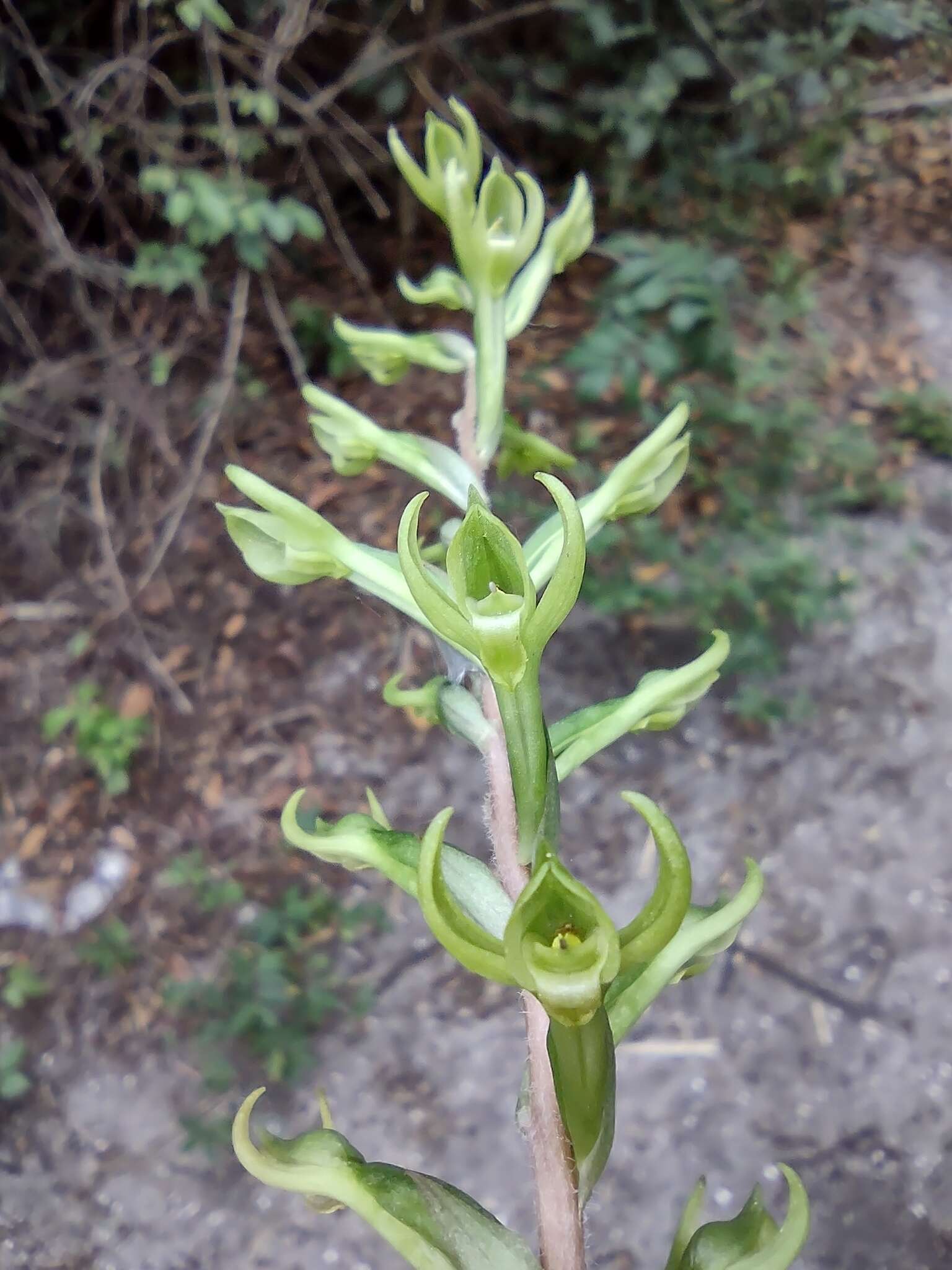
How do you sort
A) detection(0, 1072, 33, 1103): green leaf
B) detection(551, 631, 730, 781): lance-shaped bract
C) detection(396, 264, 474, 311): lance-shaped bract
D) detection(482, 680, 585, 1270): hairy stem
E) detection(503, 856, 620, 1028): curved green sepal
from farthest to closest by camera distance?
1. detection(0, 1072, 33, 1103): green leaf
2. detection(396, 264, 474, 311): lance-shaped bract
3. detection(551, 631, 730, 781): lance-shaped bract
4. detection(482, 680, 585, 1270): hairy stem
5. detection(503, 856, 620, 1028): curved green sepal

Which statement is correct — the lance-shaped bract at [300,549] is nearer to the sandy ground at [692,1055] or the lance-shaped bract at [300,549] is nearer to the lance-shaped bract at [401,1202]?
the lance-shaped bract at [401,1202]

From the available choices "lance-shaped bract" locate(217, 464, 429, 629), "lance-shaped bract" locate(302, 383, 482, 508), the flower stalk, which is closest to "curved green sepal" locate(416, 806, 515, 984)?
the flower stalk

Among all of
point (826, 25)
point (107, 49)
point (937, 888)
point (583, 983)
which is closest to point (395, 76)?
point (107, 49)

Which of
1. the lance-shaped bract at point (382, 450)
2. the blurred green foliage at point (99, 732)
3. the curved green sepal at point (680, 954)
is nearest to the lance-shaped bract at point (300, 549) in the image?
→ the lance-shaped bract at point (382, 450)

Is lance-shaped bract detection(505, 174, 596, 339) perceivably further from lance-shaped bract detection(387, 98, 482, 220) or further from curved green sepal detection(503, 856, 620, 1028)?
curved green sepal detection(503, 856, 620, 1028)

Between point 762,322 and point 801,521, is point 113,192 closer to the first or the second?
point 762,322
